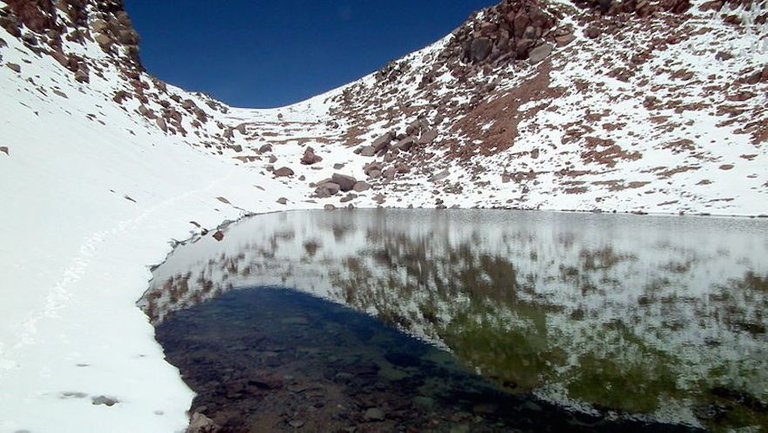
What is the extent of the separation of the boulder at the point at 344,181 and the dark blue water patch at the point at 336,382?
49.3m

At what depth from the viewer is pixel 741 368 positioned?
31.9 feet

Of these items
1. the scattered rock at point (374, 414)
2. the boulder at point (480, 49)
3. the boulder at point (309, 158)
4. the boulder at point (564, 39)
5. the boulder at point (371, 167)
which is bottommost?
the scattered rock at point (374, 414)

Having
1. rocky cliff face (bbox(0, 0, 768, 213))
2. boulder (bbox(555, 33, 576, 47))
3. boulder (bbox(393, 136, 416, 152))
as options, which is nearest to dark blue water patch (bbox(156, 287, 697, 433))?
rocky cliff face (bbox(0, 0, 768, 213))

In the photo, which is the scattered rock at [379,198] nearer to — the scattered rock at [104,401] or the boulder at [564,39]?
the boulder at [564,39]

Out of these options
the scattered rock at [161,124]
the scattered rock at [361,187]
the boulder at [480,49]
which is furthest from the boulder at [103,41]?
the boulder at [480,49]

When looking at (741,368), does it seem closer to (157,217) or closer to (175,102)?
(157,217)

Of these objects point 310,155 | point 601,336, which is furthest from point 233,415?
point 310,155

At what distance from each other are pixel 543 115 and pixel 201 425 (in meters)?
63.8

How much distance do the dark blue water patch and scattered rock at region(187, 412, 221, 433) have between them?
0.33 metres

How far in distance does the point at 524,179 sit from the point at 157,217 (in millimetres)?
40094

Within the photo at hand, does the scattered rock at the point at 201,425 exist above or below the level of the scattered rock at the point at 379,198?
below

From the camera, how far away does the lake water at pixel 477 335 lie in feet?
27.5

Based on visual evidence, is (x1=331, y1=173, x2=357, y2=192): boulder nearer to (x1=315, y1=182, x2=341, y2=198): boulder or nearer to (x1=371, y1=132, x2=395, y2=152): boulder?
(x1=315, y1=182, x2=341, y2=198): boulder

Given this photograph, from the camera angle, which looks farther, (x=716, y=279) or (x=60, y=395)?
(x=716, y=279)
